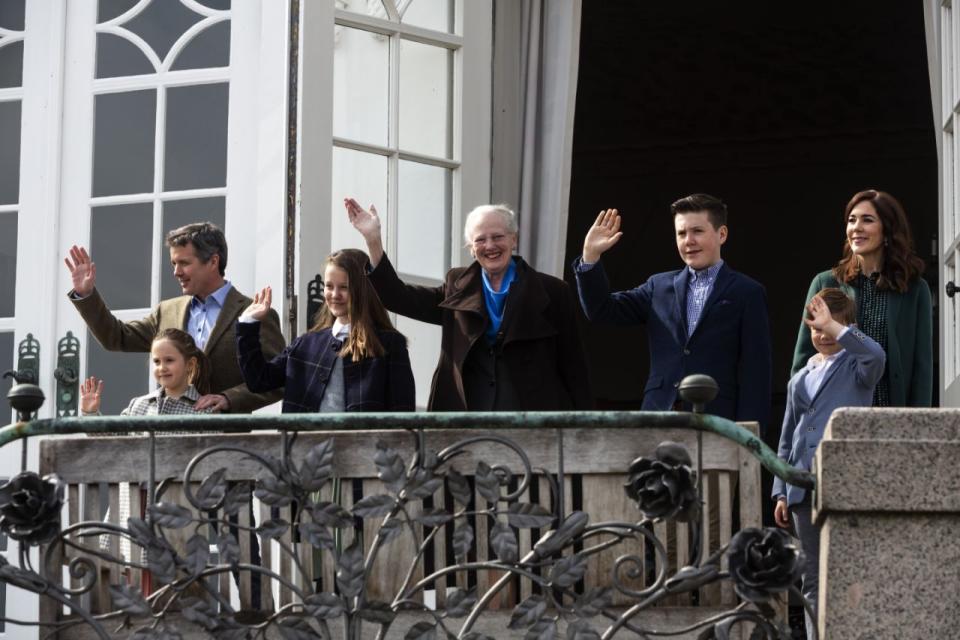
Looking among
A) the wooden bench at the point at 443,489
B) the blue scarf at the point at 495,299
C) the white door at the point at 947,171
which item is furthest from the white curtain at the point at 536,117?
the wooden bench at the point at 443,489

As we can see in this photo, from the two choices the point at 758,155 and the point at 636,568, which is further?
the point at 758,155

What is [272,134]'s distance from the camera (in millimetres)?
7738

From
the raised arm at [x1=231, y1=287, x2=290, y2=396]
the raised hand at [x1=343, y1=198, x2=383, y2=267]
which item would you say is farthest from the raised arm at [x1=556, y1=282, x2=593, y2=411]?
the raised arm at [x1=231, y1=287, x2=290, y2=396]

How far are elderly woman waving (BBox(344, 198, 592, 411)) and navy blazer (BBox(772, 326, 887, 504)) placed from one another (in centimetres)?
71

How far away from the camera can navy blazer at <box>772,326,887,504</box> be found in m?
5.92

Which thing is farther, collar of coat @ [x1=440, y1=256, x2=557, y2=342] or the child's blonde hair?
collar of coat @ [x1=440, y1=256, x2=557, y2=342]

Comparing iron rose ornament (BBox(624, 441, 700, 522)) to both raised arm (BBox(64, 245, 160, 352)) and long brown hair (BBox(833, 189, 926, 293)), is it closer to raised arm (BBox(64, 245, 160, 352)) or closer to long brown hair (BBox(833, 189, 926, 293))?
long brown hair (BBox(833, 189, 926, 293))

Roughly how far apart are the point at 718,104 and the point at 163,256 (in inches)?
265

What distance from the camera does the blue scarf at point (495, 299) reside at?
6375 millimetres

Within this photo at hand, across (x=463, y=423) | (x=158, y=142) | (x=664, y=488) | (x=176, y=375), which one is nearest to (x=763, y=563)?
(x=664, y=488)

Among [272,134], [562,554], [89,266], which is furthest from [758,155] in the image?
[562,554]

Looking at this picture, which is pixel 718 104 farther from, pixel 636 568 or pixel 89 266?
pixel 636 568

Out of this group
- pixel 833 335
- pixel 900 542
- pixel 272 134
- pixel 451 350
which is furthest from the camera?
pixel 272 134

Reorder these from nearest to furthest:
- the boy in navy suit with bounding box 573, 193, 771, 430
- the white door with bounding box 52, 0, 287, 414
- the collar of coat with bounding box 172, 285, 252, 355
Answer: the boy in navy suit with bounding box 573, 193, 771, 430 → the collar of coat with bounding box 172, 285, 252, 355 → the white door with bounding box 52, 0, 287, 414
